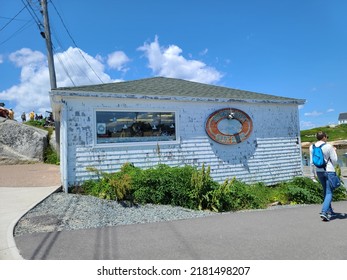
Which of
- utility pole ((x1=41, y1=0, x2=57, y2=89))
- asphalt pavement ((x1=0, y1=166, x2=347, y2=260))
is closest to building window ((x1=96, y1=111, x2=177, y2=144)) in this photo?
asphalt pavement ((x1=0, y1=166, x2=347, y2=260))

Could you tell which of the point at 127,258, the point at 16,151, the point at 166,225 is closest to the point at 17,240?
the point at 127,258

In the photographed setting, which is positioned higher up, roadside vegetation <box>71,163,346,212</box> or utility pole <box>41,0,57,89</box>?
utility pole <box>41,0,57,89</box>

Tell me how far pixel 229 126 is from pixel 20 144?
39.1 feet

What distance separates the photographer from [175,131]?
10102 millimetres

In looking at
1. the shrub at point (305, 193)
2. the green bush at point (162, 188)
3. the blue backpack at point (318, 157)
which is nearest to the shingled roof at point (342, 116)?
the shrub at point (305, 193)

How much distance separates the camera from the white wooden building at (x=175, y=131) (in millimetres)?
8734

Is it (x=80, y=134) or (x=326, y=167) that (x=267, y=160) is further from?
(x=80, y=134)

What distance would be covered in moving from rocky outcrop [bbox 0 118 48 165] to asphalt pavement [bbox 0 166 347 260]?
1094 cm

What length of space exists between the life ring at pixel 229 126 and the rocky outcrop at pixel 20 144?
34.5ft

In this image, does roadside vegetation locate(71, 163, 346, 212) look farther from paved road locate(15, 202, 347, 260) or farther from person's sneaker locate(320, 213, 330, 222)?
person's sneaker locate(320, 213, 330, 222)

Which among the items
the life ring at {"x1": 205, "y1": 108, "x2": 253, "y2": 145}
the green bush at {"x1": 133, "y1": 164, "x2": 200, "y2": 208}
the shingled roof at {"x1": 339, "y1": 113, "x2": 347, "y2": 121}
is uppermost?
the shingled roof at {"x1": 339, "y1": 113, "x2": 347, "y2": 121}

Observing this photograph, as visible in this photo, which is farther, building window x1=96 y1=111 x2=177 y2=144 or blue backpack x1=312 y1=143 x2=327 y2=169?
building window x1=96 y1=111 x2=177 y2=144

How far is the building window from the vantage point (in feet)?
29.8

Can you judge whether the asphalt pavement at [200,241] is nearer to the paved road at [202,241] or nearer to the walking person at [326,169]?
the paved road at [202,241]
